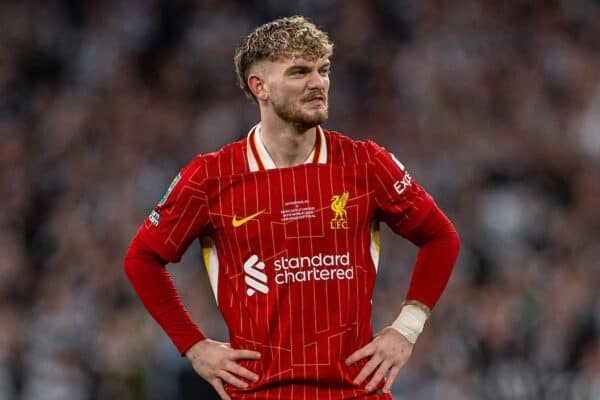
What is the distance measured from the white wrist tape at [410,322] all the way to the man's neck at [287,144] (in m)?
0.68

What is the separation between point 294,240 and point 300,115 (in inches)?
17.7

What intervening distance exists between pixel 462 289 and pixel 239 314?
14.5ft

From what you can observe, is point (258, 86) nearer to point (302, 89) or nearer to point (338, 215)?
point (302, 89)

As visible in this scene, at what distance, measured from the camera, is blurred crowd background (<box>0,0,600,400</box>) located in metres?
8.29

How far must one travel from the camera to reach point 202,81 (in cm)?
1053

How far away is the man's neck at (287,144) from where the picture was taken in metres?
4.55

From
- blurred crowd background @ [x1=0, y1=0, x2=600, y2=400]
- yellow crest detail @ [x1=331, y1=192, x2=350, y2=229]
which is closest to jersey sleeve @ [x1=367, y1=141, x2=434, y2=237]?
yellow crest detail @ [x1=331, y1=192, x2=350, y2=229]

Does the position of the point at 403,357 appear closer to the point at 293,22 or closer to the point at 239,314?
the point at 239,314

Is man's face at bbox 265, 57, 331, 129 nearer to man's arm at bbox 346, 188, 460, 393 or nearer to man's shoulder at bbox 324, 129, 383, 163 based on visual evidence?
man's shoulder at bbox 324, 129, 383, 163

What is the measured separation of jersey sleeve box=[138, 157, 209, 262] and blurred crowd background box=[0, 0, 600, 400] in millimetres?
3146

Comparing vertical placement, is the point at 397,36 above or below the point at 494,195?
above

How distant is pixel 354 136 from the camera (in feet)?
33.3

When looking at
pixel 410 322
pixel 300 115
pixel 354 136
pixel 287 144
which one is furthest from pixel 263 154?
pixel 354 136

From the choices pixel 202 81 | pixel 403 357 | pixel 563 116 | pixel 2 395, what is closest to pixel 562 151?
pixel 563 116
